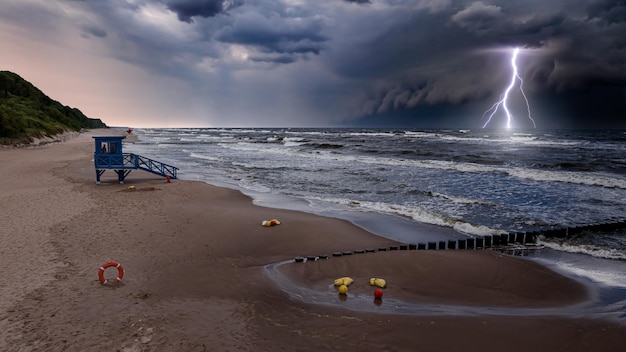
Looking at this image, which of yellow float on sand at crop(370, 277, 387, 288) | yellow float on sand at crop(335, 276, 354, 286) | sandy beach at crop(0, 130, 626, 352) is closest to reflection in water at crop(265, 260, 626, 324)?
sandy beach at crop(0, 130, 626, 352)

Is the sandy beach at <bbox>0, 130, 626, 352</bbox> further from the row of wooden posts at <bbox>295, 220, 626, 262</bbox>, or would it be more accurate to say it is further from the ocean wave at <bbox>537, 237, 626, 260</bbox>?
the ocean wave at <bbox>537, 237, 626, 260</bbox>

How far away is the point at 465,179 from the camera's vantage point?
1100 inches

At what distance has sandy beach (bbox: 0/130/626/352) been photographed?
648cm

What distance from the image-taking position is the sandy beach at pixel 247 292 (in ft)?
21.2

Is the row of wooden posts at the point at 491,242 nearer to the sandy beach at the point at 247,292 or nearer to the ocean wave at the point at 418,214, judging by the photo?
the sandy beach at the point at 247,292

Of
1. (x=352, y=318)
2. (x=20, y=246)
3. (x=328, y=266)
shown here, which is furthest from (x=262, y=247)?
(x=20, y=246)

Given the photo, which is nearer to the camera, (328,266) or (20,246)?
(328,266)

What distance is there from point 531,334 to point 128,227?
13332 millimetres

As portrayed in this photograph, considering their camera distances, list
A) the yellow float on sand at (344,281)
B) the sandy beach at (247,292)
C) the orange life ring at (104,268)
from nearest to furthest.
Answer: the sandy beach at (247,292)
the orange life ring at (104,268)
the yellow float on sand at (344,281)

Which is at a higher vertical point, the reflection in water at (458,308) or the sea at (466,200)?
the sea at (466,200)

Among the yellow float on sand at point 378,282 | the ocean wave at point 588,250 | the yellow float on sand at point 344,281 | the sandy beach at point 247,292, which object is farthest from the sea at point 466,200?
the yellow float on sand at point 344,281

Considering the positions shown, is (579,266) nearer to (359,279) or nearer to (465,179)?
(359,279)

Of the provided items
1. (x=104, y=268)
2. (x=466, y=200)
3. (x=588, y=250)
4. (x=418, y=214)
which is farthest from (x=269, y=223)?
(x=466, y=200)

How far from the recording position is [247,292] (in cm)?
850
